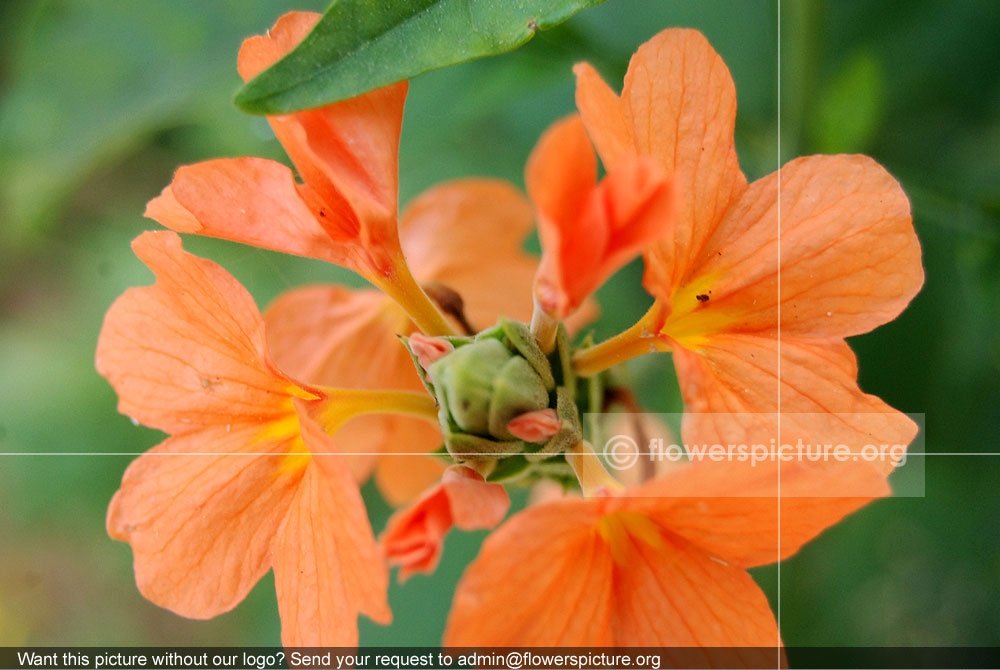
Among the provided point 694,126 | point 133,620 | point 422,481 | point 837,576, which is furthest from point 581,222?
point 133,620

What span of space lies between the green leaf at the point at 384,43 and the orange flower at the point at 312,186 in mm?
50

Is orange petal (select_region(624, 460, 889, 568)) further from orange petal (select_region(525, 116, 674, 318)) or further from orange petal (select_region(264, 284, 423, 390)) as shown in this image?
orange petal (select_region(264, 284, 423, 390))

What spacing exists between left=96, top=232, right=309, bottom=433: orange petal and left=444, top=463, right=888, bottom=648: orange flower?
27 cm

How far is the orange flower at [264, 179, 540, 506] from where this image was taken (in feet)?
3.31

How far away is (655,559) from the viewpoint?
0.66m

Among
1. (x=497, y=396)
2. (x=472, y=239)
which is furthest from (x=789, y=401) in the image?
(x=472, y=239)

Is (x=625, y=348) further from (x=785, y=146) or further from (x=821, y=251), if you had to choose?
(x=785, y=146)

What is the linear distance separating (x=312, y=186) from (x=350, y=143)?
5 centimetres

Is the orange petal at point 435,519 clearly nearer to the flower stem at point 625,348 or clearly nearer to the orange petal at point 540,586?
the orange petal at point 540,586

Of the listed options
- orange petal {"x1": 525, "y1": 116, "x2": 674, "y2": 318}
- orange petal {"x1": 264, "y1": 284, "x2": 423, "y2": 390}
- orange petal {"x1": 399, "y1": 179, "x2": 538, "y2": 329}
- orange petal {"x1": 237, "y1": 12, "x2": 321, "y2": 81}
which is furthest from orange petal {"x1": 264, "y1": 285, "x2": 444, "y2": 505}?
orange petal {"x1": 525, "y1": 116, "x2": 674, "y2": 318}

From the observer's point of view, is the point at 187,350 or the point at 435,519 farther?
the point at 187,350

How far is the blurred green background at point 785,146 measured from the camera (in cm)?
122

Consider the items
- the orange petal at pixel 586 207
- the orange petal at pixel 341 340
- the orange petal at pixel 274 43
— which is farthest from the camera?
the orange petal at pixel 341 340

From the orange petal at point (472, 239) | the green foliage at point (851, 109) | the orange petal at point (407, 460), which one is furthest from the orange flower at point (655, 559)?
the green foliage at point (851, 109)
